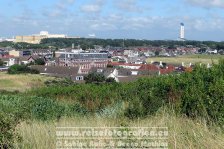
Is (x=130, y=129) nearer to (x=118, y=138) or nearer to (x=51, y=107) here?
(x=118, y=138)

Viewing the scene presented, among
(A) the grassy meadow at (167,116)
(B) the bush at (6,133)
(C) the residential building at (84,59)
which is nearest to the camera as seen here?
(B) the bush at (6,133)

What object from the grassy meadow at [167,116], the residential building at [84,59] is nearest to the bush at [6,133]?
the grassy meadow at [167,116]

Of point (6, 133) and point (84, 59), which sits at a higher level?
point (6, 133)

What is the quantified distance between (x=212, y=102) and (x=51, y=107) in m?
4.88

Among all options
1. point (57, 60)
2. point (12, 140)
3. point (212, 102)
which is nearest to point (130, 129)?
point (12, 140)

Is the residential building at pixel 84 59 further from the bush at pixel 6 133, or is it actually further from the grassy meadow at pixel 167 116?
the bush at pixel 6 133

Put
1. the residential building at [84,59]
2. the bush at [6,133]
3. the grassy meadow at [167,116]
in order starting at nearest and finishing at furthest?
the bush at [6,133] < the grassy meadow at [167,116] < the residential building at [84,59]

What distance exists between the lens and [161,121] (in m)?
5.23

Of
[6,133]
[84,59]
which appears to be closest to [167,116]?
[6,133]

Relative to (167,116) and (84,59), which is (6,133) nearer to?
(167,116)

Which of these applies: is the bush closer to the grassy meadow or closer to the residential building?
the grassy meadow

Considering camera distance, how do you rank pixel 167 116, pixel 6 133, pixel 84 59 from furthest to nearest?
1. pixel 84 59
2. pixel 167 116
3. pixel 6 133

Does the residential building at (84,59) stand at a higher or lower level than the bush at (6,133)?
lower

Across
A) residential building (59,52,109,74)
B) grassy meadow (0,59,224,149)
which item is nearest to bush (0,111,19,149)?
grassy meadow (0,59,224,149)
